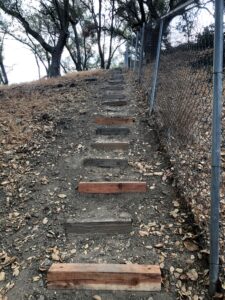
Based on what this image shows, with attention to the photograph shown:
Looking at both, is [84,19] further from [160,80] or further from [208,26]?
[208,26]

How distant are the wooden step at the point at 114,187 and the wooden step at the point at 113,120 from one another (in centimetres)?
183

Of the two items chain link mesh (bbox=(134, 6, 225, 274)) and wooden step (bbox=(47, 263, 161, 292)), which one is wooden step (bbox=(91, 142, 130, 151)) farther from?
wooden step (bbox=(47, 263, 161, 292))

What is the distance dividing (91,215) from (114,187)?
0.45 metres

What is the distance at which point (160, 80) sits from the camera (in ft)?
16.0

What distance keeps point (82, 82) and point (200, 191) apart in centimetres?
578

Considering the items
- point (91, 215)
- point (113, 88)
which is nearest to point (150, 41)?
point (113, 88)

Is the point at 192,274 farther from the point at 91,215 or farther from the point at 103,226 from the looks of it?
the point at 91,215

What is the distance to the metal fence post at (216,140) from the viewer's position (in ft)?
6.66

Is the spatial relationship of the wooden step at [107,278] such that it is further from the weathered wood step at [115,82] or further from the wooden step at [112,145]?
the weathered wood step at [115,82]

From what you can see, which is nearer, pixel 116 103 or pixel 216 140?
pixel 216 140

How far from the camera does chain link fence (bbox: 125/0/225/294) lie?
2195 millimetres

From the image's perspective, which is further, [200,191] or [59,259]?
[200,191]

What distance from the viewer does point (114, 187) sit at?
333 cm

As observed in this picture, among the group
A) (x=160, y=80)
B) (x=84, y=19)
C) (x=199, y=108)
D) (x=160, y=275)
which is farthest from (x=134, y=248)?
(x=84, y=19)
